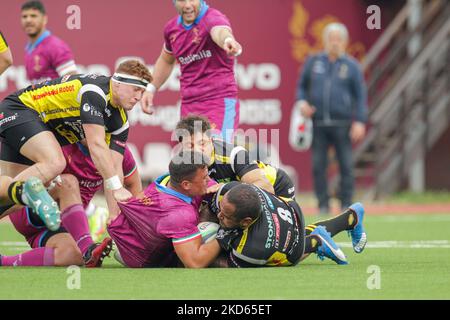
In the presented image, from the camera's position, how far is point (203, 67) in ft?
33.4

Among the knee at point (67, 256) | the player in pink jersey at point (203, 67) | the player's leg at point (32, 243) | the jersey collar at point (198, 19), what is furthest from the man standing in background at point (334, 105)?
the knee at point (67, 256)

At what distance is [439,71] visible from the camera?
18578mm

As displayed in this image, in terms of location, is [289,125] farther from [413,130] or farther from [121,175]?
[121,175]

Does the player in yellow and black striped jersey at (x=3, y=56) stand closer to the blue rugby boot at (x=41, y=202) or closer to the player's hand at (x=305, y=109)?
the blue rugby boot at (x=41, y=202)

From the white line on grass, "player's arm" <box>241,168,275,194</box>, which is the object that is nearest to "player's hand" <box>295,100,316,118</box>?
the white line on grass

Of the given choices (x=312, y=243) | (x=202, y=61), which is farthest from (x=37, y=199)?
(x=202, y=61)

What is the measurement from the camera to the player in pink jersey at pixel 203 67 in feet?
33.0

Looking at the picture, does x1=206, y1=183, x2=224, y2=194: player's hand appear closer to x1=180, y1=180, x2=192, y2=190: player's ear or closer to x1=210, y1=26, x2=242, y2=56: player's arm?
x1=180, y1=180, x2=192, y2=190: player's ear

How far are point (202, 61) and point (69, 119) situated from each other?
2112mm

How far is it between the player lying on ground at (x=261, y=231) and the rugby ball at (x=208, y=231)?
0.21 ft

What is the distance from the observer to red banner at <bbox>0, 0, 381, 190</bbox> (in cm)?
1817

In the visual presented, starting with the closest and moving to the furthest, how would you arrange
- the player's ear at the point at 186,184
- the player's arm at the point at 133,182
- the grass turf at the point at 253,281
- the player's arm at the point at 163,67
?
the grass turf at the point at 253,281 < the player's ear at the point at 186,184 < the player's arm at the point at 133,182 < the player's arm at the point at 163,67

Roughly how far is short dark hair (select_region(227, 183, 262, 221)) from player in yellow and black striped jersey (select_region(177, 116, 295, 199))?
631 millimetres
